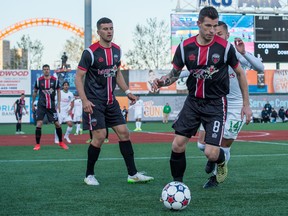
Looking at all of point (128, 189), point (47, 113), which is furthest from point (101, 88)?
point (47, 113)

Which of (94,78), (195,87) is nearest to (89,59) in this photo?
(94,78)

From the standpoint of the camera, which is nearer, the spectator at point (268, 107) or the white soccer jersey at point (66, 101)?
the white soccer jersey at point (66, 101)

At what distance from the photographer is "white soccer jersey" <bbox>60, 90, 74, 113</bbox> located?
22.4 meters

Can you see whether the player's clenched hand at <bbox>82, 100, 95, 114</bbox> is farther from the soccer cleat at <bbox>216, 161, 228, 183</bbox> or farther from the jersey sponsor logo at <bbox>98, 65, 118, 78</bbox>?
the soccer cleat at <bbox>216, 161, 228, 183</bbox>

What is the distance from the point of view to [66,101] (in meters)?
22.6

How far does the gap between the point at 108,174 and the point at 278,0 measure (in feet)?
131

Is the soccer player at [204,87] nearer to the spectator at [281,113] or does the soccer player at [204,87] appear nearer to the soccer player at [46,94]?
the soccer player at [46,94]

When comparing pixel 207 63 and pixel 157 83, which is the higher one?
pixel 207 63

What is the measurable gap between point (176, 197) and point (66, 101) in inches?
653

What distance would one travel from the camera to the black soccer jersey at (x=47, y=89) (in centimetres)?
1642

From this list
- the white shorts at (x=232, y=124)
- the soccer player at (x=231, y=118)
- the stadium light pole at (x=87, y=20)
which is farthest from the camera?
the stadium light pole at (x=87, y=20)

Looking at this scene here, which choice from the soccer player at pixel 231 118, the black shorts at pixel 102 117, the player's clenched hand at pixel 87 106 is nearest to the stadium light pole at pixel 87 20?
the black shorts at pixel 102 117

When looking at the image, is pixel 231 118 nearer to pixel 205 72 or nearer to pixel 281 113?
pixel 205 72

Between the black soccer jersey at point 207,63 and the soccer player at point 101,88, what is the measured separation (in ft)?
5.70
